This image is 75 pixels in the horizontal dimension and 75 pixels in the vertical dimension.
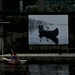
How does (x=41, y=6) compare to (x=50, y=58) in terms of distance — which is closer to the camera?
(x=50, y=58)

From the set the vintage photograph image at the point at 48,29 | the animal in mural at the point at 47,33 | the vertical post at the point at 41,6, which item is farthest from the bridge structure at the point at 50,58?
the vertical post at the point at 41,6

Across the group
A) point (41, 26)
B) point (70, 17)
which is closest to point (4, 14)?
point (41, 26)

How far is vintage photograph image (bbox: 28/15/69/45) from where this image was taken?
1672 inches

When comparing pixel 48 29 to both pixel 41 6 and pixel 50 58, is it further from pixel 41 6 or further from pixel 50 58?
pixel 50 58

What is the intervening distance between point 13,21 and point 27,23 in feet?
4.81

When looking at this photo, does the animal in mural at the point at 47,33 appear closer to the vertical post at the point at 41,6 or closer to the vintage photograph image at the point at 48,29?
the vintage photograph image at the point at 48,29

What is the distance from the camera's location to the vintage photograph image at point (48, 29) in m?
42.5

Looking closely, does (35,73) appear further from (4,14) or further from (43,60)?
(4,14)

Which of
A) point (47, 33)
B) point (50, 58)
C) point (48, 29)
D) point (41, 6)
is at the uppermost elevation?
point (41, 6)

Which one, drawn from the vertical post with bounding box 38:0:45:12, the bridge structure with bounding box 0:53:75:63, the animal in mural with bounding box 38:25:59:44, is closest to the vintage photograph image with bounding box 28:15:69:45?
the animal in mural with bounding box 38:25:59:44

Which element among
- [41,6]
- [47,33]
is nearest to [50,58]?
[47,33]

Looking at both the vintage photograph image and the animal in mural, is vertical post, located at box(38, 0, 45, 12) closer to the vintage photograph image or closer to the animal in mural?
the vintage photograph image

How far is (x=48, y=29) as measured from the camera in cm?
4284

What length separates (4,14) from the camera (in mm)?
42406
